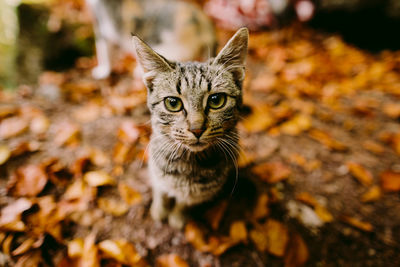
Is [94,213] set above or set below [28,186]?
below

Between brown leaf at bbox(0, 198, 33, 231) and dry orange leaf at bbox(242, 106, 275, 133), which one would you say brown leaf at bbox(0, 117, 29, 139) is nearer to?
brown leaf at bbox(0, 198, 33, 231)

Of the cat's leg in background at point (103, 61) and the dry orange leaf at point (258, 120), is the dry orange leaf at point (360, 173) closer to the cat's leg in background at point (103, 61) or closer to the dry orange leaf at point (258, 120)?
the dry orange leaf at point (258, 120)

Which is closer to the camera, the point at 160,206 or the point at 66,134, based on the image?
the point at 160,206

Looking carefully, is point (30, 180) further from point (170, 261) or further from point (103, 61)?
point (103, 61)

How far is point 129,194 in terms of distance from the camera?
1595 millimetres

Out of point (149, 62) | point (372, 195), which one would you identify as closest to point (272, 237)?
point (372, 195)

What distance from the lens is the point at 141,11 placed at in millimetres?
2941

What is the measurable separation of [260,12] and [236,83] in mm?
2828

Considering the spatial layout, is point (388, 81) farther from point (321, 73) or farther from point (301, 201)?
point (301, 201)

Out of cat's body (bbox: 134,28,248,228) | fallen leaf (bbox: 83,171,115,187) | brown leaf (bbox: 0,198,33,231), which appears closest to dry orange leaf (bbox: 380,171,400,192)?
cat's body (bbox: 134,28,248,228)

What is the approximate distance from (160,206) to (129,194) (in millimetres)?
292

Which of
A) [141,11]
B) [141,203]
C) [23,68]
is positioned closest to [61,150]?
[141,203]

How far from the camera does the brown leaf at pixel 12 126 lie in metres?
1.73

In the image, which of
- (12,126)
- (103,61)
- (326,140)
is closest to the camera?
(12,126)
